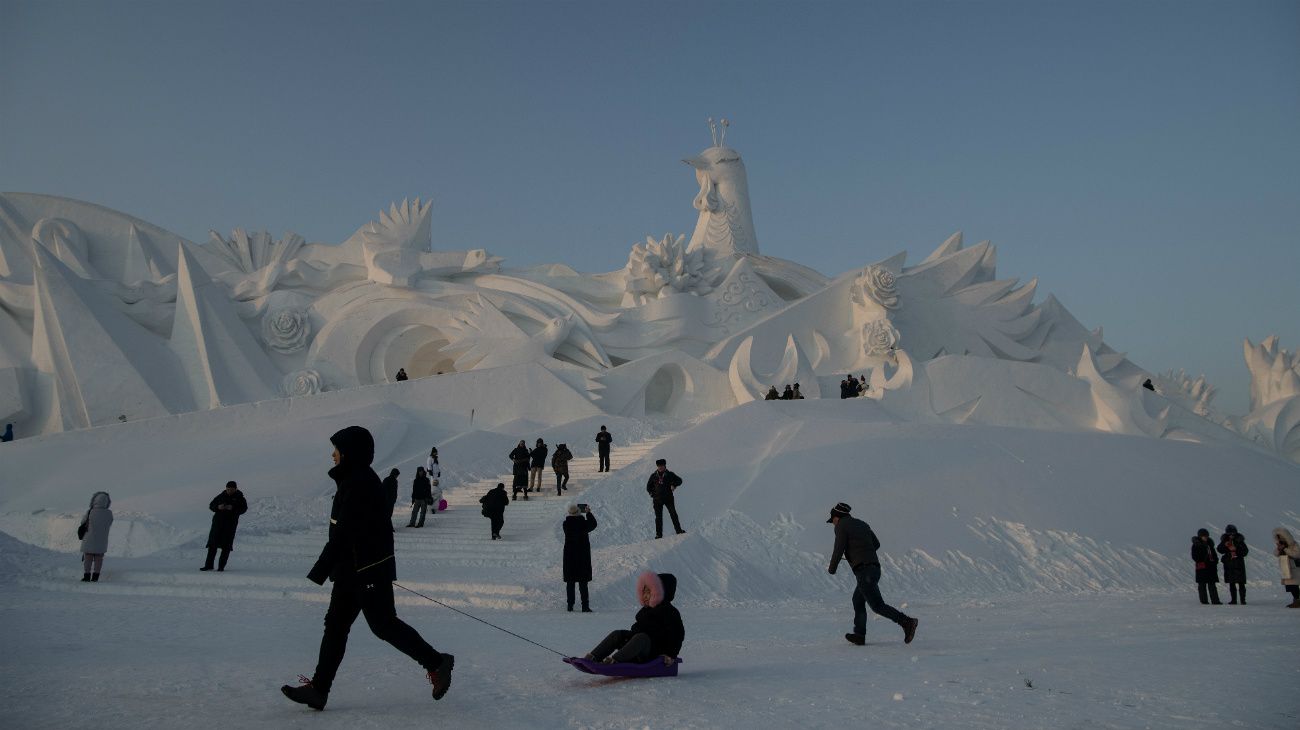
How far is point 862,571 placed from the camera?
598 cm

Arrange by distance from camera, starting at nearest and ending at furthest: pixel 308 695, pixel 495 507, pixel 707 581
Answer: pixel 308 695, pixel 707 581, pixel 495 507

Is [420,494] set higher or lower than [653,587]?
higher

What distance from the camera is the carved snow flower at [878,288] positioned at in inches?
944

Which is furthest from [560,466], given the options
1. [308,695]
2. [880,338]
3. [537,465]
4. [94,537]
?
[880,338]

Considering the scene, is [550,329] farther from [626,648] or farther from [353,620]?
[353,620]

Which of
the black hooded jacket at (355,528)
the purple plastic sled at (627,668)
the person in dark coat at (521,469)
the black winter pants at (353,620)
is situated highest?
the person in dark coat at (521,469)

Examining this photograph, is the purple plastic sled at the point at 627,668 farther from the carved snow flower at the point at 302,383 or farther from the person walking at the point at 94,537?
the carved snow flower at the point at 302,383

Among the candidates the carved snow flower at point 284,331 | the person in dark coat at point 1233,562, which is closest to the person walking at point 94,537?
the person in dark coat at point 1233,562

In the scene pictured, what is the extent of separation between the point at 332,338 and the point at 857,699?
1901cm

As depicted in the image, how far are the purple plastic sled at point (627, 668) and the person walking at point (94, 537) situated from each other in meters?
5.86

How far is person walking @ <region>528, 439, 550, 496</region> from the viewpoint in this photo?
1362cm

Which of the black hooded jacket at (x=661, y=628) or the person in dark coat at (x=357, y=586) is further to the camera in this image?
the black hooded jacket at (x=661, y=628)

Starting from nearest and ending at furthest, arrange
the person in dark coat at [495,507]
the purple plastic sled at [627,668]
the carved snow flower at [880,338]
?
1. the purple plastic sled at [627,668]
2. the person in dark coat at [495,507]
3. the carved snow flower at [880,338]

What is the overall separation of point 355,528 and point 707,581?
5984 mm
